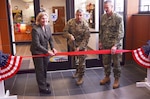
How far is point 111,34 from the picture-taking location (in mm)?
3588

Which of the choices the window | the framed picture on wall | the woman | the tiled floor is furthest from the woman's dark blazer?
the framed picture on wall

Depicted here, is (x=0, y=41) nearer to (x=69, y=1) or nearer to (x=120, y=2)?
(x=69, y=1)

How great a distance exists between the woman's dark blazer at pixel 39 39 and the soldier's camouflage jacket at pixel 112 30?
1.06 meters

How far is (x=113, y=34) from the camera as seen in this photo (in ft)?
11.7

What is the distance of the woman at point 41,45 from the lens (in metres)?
3.26

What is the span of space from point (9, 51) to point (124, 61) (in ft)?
9.71

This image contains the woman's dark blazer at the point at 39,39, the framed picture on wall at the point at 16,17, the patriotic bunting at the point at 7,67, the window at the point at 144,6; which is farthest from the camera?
the framed picture on wall at the point at 16,17

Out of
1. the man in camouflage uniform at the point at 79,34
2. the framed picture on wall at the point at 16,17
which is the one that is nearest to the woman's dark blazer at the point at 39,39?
the man in camouflage uniform at the point at 79,34

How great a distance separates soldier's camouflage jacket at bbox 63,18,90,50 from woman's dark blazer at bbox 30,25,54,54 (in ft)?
1.51

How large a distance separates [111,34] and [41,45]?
1319 mm

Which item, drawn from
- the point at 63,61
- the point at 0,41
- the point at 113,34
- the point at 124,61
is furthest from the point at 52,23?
the point at 124,61

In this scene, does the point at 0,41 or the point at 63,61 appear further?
the point at 63,61

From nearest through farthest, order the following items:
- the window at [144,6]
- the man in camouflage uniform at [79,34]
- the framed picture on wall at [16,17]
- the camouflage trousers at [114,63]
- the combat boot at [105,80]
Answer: the camouflage trousers at [114,63] < the man in camouflage uniform at [79,34] < the combat boot at [105,80] < the window at [144,6] < the framed picture on wall at [16,17]

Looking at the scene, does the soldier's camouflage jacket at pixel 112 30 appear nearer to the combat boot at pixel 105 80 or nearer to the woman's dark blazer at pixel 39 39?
the combat boot at pixel 105 80
